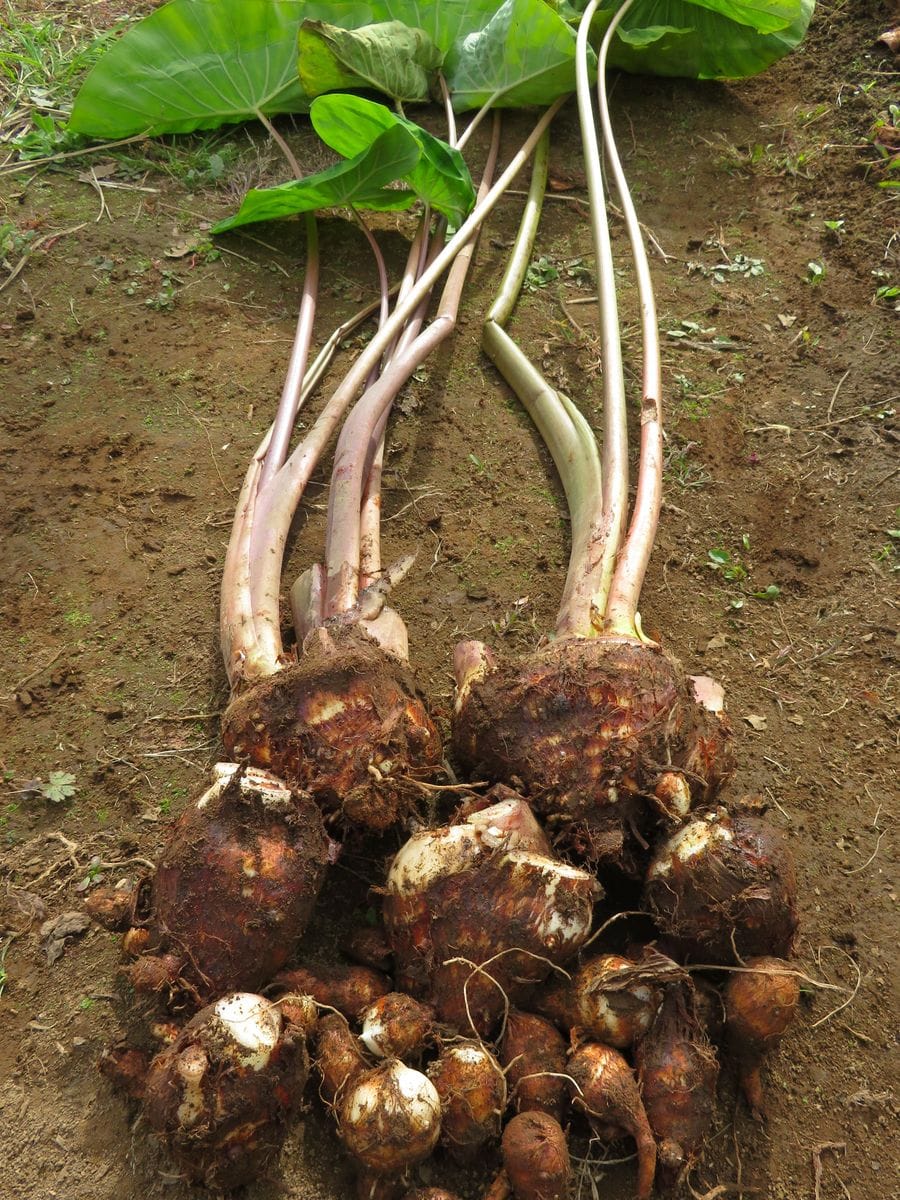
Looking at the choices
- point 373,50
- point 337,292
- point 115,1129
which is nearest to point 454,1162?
point 115,1129

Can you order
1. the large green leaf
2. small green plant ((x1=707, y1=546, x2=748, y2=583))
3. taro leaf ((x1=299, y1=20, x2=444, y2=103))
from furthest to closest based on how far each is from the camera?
the large green leaf < taro leaf ((x1=299, y1=20, x2=444, y2=103)) < small green plant ((x1=707, y1=546, x2=748, y2=583))

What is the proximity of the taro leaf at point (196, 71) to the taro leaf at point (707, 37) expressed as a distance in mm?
1376

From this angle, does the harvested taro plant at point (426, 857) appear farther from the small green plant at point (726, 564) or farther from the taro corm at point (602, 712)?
the small green plant at point (726, 564)

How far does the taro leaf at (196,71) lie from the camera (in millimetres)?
3408

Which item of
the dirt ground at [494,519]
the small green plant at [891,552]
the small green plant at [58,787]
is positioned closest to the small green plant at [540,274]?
the dirt ground at [494,519]

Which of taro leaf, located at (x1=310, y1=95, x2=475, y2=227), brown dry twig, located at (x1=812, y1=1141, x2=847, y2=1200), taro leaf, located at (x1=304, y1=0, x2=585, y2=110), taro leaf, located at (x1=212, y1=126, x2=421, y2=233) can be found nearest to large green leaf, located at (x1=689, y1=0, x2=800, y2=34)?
taro leaf, located at (x1=304, y1=0, x2=585, y2=110)

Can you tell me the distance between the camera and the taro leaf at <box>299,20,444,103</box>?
328cm

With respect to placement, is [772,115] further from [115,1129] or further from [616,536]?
[115,1129]

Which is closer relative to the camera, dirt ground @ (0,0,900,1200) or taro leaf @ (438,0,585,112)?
dirt ground @ (0,0,900,1200)

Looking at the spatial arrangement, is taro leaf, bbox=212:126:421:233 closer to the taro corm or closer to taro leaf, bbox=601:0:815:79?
the taro corm

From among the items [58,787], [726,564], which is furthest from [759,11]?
[58,787]

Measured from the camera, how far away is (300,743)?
2100mm

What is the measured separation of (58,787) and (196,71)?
111 inches

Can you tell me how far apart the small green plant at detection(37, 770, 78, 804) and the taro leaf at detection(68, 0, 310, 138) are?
2.76 metres
